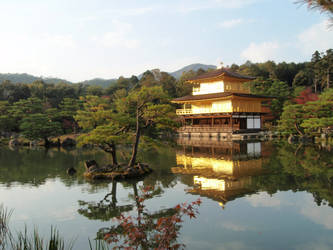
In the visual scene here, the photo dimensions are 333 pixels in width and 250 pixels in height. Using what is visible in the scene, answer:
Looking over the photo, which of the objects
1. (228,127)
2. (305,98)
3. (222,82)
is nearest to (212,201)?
(228,127)

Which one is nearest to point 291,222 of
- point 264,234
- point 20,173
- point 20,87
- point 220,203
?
point 264,234

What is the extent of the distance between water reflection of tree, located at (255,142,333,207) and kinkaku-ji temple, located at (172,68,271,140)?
Result: 639 inches

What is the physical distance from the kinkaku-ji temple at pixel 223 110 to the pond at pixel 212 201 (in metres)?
18.8

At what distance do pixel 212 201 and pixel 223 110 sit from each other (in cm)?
2807

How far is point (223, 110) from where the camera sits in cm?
3606

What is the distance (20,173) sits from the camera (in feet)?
49.4

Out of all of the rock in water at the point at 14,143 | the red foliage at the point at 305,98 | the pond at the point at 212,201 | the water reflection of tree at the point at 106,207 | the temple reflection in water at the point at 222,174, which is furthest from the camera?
the red foliage at the point at 305,98

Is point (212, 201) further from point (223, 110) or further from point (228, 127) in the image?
point (223, 110)

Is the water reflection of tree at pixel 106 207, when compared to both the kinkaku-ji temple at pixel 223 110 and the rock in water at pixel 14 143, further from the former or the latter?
the rock in water at pixel 14 143

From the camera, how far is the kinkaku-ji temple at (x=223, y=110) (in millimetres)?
34500

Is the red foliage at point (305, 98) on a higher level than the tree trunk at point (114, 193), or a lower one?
higher

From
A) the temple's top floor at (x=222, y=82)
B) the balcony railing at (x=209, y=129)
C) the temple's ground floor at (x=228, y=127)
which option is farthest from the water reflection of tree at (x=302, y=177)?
the temple's top floor at (x=222, y=82)

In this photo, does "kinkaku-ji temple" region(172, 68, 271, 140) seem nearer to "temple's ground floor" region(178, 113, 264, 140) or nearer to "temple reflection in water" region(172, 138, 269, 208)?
"temple's ground floor" region(178, 113, 264, 140)

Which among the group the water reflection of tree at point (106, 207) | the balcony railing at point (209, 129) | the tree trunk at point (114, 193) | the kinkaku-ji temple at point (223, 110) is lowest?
the water reflection of tree at point (106, 207)
